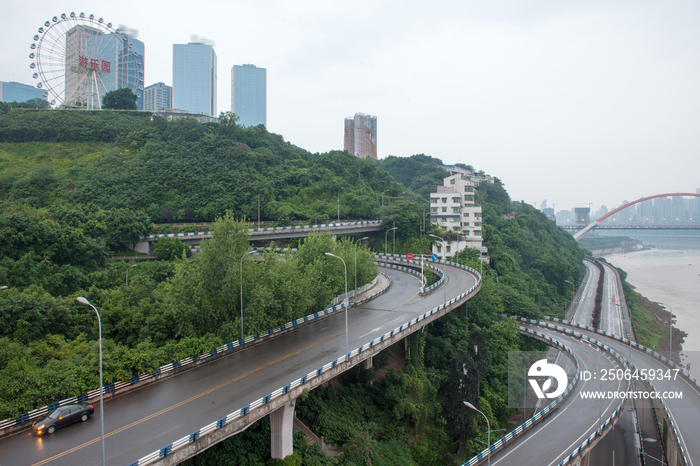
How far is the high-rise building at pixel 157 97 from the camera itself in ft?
636

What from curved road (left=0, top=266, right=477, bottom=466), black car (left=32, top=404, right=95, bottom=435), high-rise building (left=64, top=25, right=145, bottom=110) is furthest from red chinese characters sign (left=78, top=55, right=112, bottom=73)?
black car (left=32, top=404, right=95, bottom=435)

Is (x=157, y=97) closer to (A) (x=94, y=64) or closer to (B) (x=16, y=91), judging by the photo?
(B) (x=16, y=91)

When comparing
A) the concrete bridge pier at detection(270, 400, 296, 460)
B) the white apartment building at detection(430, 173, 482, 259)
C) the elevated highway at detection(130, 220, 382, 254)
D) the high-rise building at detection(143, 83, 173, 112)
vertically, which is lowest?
the concrete bridge pier at detection(270, 400, 296, 460)

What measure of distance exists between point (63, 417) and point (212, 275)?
987 centimetres

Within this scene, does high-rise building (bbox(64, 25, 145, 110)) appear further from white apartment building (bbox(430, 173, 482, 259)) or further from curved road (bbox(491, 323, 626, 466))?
curved road (bbox(491, 323, 626, 466))

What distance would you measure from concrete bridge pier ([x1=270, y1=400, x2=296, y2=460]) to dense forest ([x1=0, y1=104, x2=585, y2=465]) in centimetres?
58

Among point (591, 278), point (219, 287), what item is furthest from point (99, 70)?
point (591, 278)

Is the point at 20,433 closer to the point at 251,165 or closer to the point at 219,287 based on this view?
the point at 219,287

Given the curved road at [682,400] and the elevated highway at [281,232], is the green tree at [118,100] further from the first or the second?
the curved road at [682,400]

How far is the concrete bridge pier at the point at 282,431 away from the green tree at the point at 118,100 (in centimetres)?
7739

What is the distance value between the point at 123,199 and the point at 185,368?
42.5 m

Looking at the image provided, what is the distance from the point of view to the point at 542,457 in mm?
20500

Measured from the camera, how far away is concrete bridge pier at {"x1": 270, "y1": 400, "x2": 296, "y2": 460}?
17219 mm

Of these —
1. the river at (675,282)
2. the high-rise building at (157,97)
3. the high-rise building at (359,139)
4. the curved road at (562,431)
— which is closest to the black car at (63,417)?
the curved road at (562,431)
